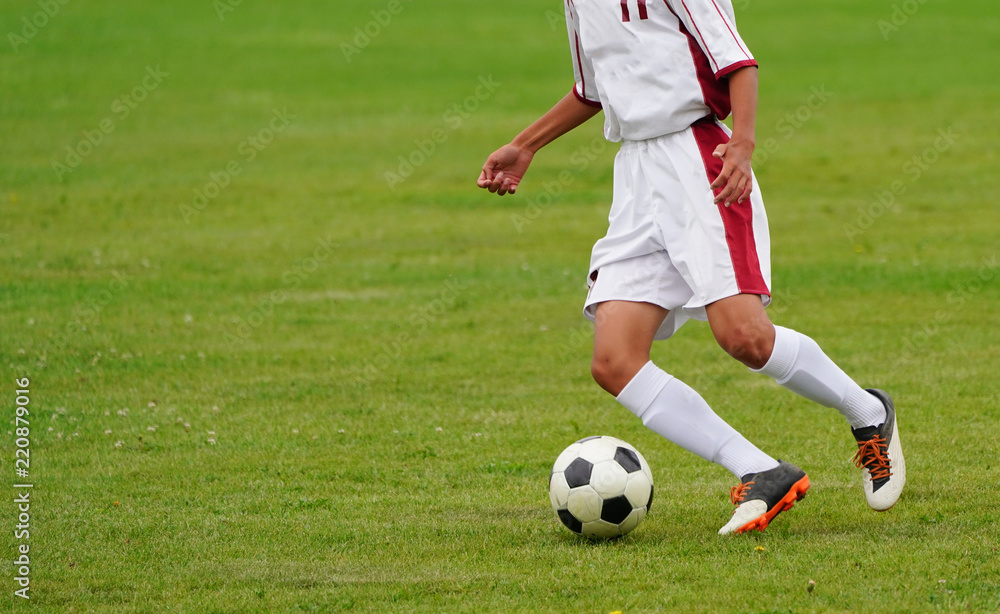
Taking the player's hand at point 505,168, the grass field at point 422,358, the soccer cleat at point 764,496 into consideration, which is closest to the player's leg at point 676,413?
the soccer cleat at point 764,496

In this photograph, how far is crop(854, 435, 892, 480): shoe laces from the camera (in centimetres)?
518

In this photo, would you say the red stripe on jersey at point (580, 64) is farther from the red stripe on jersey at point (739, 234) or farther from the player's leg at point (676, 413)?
the player's leg at point (676, 413)

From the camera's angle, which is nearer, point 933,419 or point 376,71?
point 933,419

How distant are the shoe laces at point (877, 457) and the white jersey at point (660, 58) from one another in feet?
4.70

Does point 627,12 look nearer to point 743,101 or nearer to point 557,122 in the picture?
point 743,101

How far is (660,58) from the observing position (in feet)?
16.3

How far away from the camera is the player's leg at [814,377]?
4.84 meters

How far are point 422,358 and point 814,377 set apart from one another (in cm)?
457

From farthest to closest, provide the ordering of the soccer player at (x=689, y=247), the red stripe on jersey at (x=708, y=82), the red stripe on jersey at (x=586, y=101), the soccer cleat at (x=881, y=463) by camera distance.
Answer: the red stripe on jersey at (x=586, y=101) < the soccer cleat at (x=881, y=463) < the red stripe on jersey at (x=708, y=82) < the soccer player at (x=689, y=247)

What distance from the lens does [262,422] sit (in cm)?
755

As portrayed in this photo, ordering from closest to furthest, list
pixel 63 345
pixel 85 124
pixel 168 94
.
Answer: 1. pixel 63 345
2. pixel 85 124
3. pixel 168 94

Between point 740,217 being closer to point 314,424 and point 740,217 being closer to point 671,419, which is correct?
point 671,419

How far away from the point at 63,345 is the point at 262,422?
273cm

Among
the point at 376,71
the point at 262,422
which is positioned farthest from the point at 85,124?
the point at 262,422
